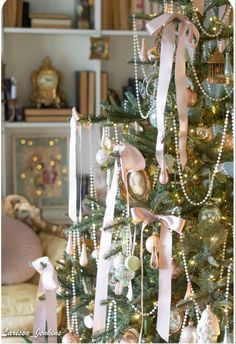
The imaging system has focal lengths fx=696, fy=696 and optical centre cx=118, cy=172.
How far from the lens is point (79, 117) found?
196cm

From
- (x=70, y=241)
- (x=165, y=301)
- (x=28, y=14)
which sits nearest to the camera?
(x=165, y=301)

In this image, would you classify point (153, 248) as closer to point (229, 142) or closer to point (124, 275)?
point (124, 275)

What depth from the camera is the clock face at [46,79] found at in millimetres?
3819

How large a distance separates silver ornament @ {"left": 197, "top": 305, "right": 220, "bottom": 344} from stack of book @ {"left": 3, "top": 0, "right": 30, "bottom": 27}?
2.39 metres

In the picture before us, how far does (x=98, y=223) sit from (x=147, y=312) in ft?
0.95

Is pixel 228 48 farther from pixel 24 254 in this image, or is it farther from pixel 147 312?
pixel 24 254

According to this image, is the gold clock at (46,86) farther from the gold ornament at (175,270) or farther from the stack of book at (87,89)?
the gold ornament at (175,270)

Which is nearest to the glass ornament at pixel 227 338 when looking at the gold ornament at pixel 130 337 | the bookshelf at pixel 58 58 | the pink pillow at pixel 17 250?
the gold ornament at pixel 130 337

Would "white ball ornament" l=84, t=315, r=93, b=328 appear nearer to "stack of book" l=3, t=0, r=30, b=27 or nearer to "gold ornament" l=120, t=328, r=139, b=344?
"gold ornament" l=120, t=328, r=139, b=344

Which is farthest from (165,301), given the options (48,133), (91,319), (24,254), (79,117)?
(48,133)

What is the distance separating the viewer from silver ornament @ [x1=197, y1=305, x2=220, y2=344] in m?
1.74

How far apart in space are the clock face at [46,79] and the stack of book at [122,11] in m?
0.39

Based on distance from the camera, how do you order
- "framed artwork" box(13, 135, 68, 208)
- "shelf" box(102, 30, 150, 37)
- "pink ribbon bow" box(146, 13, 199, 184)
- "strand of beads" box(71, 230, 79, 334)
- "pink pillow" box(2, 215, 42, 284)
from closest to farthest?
"pink ribbon bow" box(146, 13, 199, 184) → "strand of beads" box(71, 230, 79, 334) → "pink pillow" box(2, 215, 42, 284) → "shelf" box(102, 30, 150, 37) → "framed artwork" box(13, 135, 68, 208)

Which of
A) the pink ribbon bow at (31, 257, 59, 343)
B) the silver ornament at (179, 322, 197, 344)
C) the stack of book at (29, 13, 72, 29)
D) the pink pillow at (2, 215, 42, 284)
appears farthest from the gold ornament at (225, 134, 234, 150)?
the stack of book at (29, 13, 72, 29)
